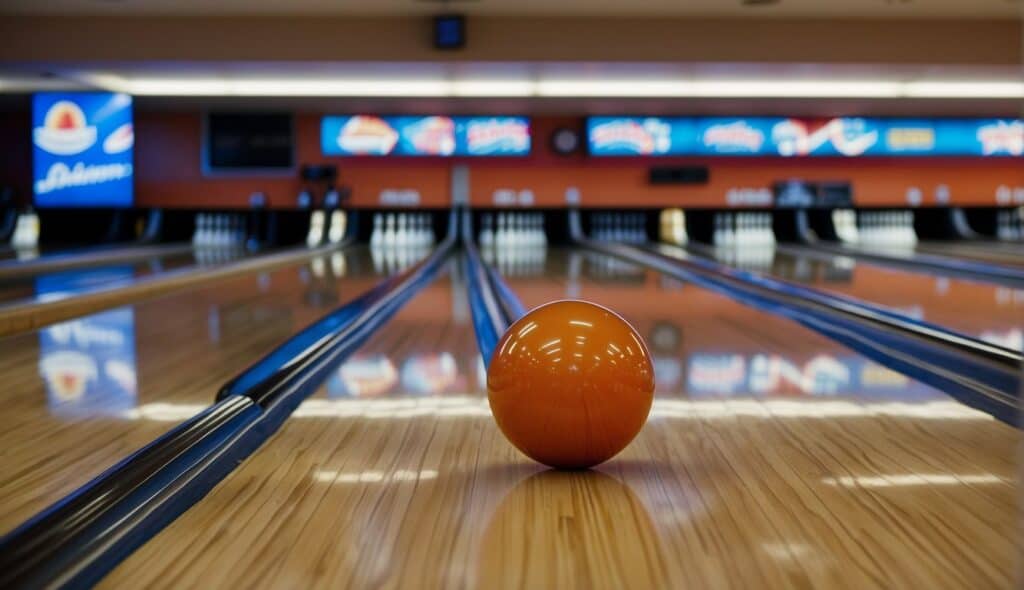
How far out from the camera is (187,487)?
48.4 inches

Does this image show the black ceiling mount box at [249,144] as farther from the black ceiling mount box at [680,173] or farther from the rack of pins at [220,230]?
the black ceiling mount box at [680,173]

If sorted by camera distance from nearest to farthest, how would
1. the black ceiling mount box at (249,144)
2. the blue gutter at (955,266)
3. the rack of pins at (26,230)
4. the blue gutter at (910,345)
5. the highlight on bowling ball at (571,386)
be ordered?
the highlight on bowling ball at (571,386) < the blue gutter at (910,345) < the blue gutter at (955,266) < the rack of pins at (26,230) < the black ceiling mount box at (249,144)

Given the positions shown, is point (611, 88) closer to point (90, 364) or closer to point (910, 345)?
point (910, 345)

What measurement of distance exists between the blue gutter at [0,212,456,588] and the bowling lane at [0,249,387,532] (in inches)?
4.2

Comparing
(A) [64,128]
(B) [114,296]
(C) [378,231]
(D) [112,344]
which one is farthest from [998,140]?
(D) [112,344]

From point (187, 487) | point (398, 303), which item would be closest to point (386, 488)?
point (187, 487)

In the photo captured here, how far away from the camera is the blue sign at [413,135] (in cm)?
857

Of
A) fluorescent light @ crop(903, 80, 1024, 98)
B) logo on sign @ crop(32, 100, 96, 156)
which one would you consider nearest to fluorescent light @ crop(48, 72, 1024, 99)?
fluorescent light @ crop(903, 80, 1024, 98)

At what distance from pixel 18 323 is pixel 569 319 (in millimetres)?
2336

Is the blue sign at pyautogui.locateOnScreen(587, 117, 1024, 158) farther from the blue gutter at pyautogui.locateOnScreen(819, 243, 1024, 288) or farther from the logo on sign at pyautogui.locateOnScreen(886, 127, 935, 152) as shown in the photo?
the blue gutter at pyautogui.locateOnScreen(819, 243, 1024, 288)

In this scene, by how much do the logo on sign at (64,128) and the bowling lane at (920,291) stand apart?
17.2 feet

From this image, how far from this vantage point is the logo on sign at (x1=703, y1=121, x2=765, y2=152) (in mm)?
8711

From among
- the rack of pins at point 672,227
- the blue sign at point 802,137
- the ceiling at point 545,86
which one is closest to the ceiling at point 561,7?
the ceiling at point 545,86

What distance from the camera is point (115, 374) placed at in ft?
7.24
